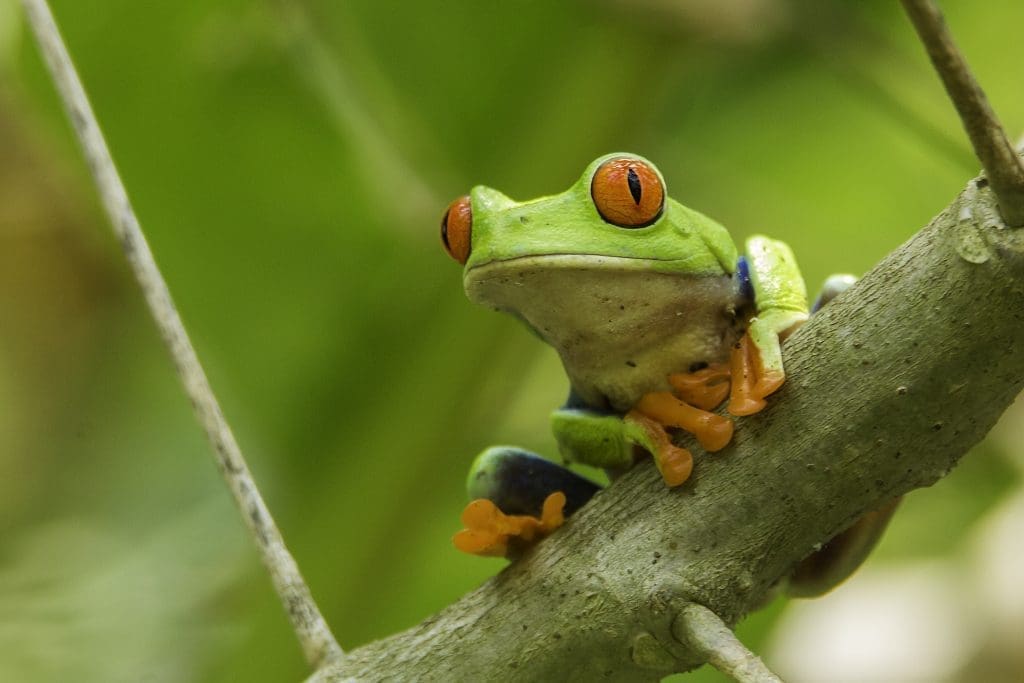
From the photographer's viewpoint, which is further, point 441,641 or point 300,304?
point 300,304

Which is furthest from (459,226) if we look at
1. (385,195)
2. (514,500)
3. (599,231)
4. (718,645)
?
(385,195)

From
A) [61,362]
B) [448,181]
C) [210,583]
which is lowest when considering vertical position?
[210,583]

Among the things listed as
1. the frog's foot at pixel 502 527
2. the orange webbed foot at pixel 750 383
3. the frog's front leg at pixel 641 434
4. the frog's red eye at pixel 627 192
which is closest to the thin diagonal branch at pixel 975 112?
the orange webbed foot at pixel 750 383

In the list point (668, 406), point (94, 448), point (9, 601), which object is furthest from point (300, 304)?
point (668, 406)

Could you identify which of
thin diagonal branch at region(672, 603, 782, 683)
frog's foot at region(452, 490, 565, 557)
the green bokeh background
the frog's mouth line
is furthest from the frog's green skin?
the green bokeh background

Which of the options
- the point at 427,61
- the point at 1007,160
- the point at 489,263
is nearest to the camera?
the point at 1007,160

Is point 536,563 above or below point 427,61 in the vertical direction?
below

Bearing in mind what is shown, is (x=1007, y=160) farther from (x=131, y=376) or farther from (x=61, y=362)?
(x=61, y=362)

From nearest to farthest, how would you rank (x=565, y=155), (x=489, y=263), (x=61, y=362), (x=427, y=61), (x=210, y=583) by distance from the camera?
(x=489, y=263)
(x=565, y=155)
(x=427, y=61)
(x=210, y=583)
(x=61, y=362)
